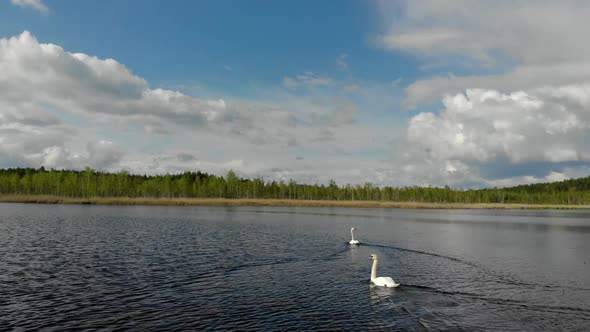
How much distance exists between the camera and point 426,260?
38250mm

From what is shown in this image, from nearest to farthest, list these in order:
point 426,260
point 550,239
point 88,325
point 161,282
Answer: point 88,325 < point 161,282 < point 426,260 < point 550,239

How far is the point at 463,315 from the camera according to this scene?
2072cm

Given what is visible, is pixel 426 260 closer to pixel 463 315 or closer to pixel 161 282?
pixel 463 315

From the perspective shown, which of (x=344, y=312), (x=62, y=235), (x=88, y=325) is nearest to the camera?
(x=88, y=325)

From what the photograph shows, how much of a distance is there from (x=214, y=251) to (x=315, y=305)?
1940 centimetres

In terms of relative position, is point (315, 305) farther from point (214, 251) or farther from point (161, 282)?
point (214, 251)

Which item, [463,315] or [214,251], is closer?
[463,315]

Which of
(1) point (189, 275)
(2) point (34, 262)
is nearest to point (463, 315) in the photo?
(1) point (189, 275)

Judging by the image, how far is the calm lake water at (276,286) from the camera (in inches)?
750

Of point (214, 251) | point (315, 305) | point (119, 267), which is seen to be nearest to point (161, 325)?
point (315, 305)

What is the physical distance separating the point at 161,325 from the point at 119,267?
559 inches

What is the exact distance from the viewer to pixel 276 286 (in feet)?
84.6

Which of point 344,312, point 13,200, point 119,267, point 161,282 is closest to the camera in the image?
point 344,312

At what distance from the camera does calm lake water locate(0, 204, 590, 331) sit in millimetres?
19062
